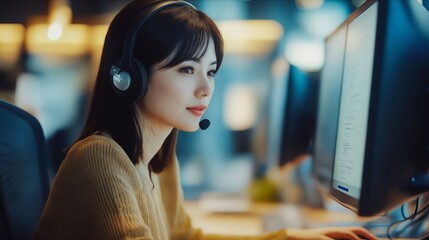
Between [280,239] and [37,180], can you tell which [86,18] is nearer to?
[37,180]

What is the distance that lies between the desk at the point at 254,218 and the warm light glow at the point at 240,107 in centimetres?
24

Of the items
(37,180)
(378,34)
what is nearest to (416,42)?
(378,34)

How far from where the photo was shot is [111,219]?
0.57 meters

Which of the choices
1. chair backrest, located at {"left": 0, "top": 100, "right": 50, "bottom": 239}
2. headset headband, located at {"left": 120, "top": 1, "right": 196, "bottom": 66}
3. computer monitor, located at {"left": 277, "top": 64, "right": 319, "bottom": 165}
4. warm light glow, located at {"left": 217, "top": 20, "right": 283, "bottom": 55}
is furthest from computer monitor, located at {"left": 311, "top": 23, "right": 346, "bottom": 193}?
chair backrest, located at {"left": 0, "top": 100, "right": 50, "bottom": 239}

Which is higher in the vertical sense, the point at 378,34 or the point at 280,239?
the point at 378,34

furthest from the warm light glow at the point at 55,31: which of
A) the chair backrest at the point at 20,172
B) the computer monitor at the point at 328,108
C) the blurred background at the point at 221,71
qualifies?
the computer monitor at the point at 328,108

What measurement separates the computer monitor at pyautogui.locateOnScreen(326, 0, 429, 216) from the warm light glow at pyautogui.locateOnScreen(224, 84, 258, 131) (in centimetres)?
39

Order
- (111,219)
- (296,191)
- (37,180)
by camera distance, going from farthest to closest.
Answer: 1. (296,191)
2. (37,180)
3. (111,219)

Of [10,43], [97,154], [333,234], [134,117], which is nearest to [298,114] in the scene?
[333,234]

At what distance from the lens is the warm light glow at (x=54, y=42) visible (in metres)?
1.04

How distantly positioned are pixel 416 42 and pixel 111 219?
1.74 ft

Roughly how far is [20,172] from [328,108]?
0.68m

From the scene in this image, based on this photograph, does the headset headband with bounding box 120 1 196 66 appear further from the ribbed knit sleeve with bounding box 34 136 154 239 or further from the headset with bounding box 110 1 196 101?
the ribbed knit sleeve with bounding box 34 136 154 239

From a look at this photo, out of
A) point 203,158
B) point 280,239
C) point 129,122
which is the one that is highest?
point 129,122
